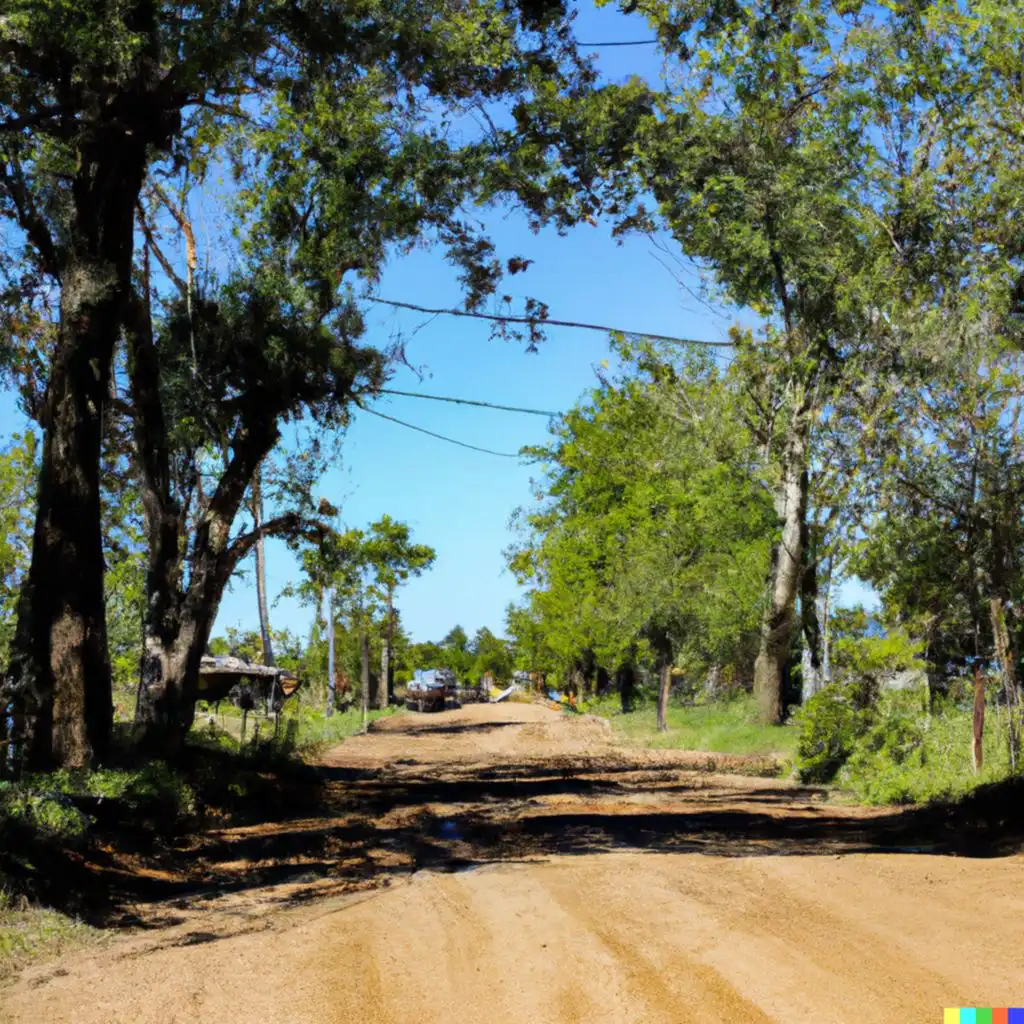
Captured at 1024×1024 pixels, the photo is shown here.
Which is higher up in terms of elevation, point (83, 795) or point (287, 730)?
point (83, 795)

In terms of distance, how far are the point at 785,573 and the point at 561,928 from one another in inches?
687

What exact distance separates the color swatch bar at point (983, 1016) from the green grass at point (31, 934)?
5.75 m

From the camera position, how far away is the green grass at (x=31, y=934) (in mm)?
7320

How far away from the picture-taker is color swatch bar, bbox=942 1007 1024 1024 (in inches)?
209

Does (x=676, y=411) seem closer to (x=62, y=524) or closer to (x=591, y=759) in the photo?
(x=591, y=759)

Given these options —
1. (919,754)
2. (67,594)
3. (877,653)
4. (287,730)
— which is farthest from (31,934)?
(287,730)

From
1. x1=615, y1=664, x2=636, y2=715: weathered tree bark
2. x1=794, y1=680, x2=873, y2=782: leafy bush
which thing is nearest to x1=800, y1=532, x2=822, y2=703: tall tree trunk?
x1=794, y1=680, x2=873, y2=782: leafy bush

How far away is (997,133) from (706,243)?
6.25 metres

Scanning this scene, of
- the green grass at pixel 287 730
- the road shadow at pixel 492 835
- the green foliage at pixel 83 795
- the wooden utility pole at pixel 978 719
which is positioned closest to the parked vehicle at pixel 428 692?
the green grass at pixel 287 730

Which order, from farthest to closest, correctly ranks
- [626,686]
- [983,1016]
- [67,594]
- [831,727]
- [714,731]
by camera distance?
[626,686]
[714,731]
[831,727]
[67,594]
[983,1016]

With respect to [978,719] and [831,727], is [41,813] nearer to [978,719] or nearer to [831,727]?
[978,719]

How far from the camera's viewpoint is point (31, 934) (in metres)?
7.85

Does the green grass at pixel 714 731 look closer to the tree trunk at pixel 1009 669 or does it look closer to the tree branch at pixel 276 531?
the tree trunk at pixel 1009 669

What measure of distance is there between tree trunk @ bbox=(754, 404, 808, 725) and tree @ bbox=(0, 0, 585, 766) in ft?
33.7
